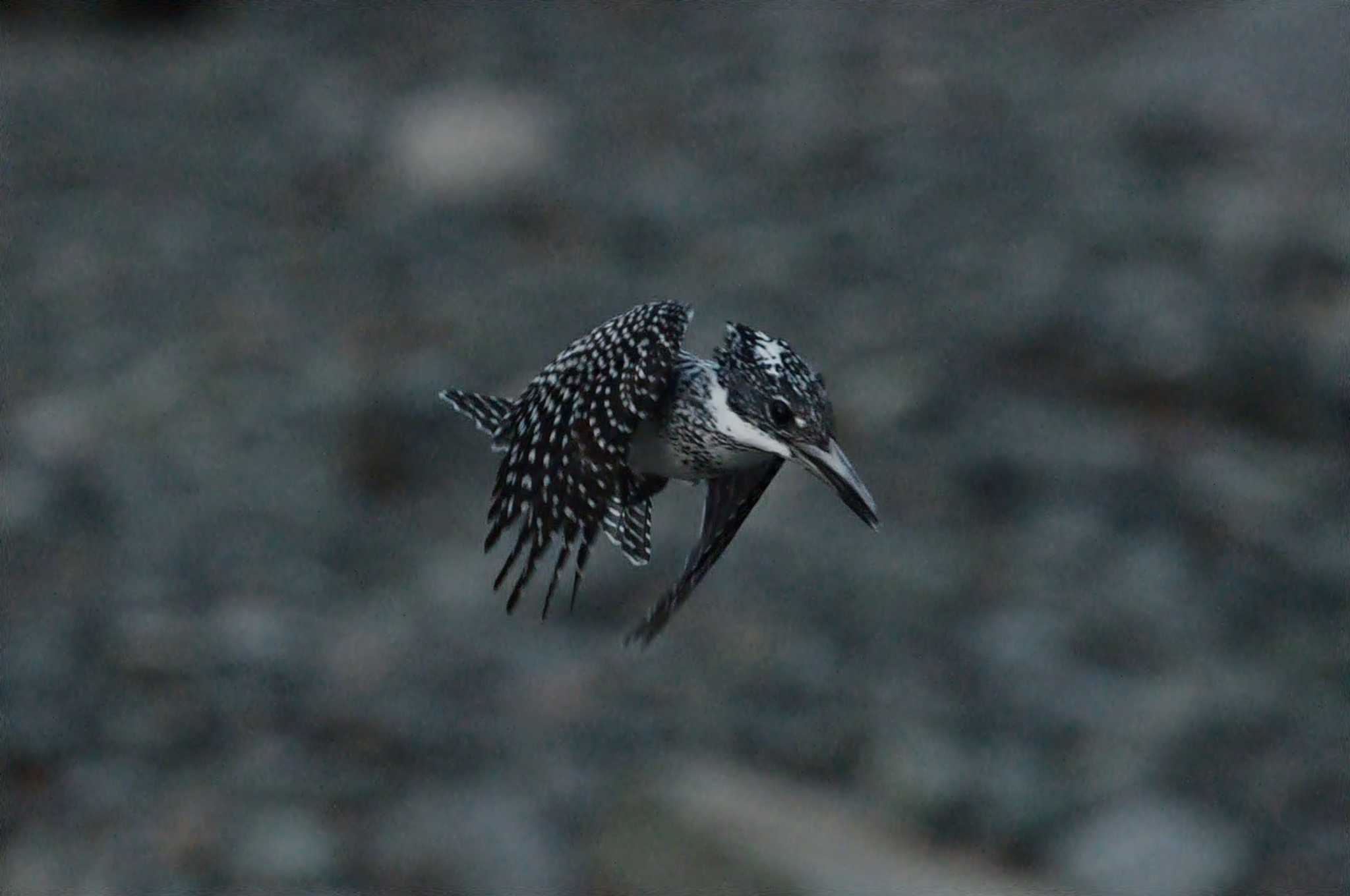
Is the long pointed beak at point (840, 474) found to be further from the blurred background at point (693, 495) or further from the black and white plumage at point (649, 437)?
the blurred background at point (693, 495)

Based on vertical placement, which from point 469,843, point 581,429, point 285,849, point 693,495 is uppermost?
point 693,495

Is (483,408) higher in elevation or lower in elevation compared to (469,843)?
lower

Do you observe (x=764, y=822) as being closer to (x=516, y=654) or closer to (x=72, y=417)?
(x=516, y=654)

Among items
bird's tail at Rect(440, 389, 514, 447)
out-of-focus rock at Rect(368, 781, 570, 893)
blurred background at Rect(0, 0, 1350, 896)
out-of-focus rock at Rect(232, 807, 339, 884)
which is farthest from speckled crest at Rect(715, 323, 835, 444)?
out-of-focus rock at Rect(232, 807, 339, 884)

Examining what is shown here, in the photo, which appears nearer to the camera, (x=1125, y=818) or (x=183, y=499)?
(x=1125, y=818)

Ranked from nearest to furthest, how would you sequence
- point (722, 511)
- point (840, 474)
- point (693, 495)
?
point (840, 474), point (722, 511), point (693, 495)

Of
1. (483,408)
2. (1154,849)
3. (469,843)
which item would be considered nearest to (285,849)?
(469,843)

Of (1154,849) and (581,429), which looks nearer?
(581,429)

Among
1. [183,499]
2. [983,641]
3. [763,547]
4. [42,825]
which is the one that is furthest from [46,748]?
[983,641]

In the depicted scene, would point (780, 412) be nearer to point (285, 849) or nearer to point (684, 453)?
point (684, 453)
